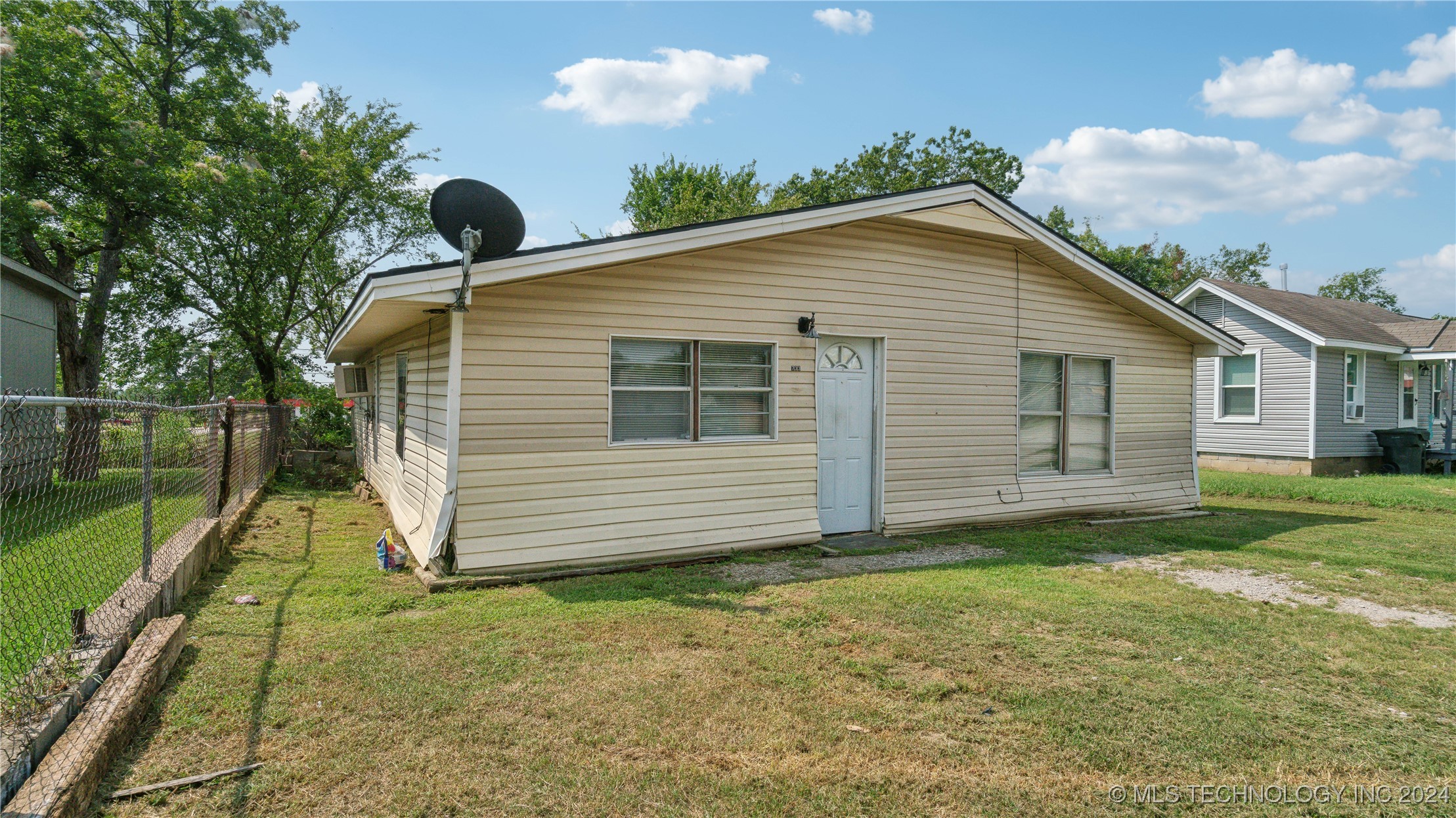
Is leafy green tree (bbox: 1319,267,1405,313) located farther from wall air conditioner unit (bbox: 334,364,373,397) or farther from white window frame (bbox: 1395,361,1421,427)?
wall air conditioner unit (bbox: 334,364,373,397)

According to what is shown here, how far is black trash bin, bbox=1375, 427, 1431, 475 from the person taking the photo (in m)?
15.4

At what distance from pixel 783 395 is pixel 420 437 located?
148 inches

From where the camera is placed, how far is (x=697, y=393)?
6875mm

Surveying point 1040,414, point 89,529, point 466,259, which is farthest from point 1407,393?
point 89,529

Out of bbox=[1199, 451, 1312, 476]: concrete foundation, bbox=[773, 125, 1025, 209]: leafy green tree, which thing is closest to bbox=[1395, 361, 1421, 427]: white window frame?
bbox=[1199, 451, 1312, 476]: concrete foundation

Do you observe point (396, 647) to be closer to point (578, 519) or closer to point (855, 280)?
point (578, 519)

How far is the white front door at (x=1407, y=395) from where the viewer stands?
16.7 metres

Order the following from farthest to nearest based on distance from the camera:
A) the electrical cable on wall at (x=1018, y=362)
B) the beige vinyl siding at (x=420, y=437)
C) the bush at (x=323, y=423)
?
1. the bush at (x=323, y=423)
2. the electrical cable on wall at (x=1018, y=362)
3. the beige vinyl siding at (x=420, y=437)

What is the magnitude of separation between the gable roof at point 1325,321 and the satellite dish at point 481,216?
1588 centimetres

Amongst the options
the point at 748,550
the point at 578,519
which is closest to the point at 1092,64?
the point at 748,550

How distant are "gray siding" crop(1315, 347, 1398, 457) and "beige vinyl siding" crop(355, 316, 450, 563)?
16639mm

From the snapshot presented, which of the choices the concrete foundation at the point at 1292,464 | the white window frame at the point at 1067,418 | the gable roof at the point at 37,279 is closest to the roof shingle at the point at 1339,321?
the concrete foundation at the point at 1292,464

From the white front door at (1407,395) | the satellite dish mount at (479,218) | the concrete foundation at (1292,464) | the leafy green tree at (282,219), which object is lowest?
the concrete foundation at (1292,464)

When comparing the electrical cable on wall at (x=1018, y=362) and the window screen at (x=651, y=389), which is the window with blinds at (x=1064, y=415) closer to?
the electrical cable on wall at (x=1018, y=362)
